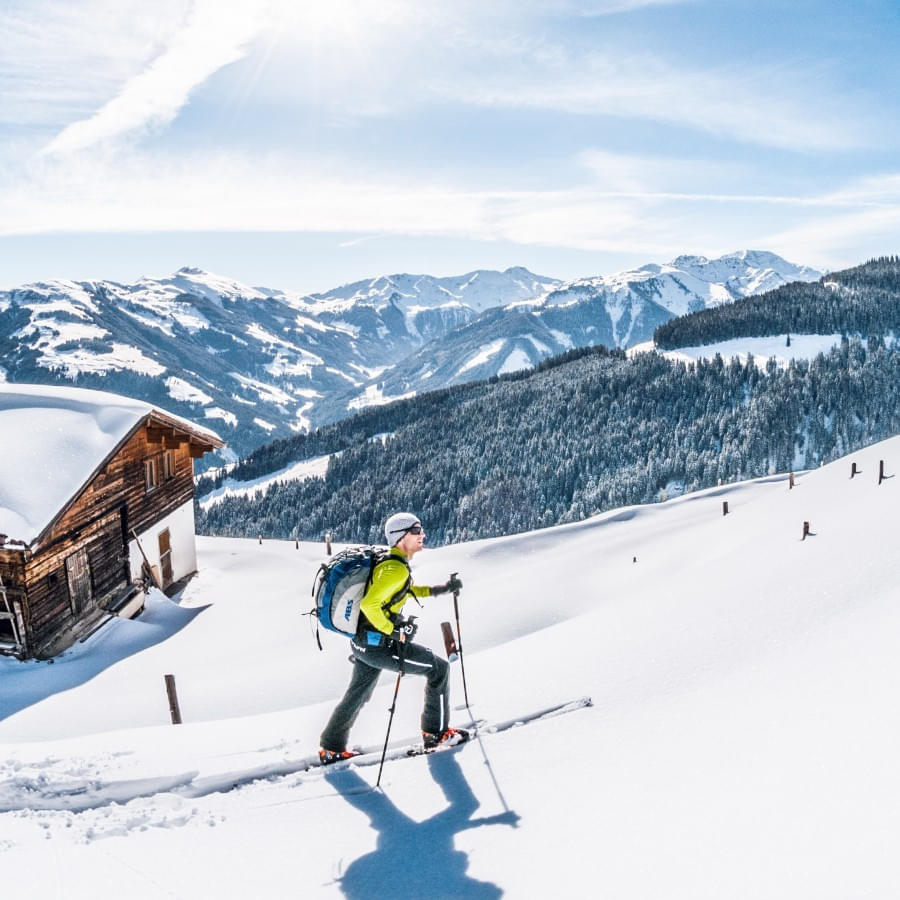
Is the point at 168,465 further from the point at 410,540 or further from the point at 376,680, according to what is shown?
the point at 410,540

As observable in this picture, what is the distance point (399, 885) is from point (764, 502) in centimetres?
1976

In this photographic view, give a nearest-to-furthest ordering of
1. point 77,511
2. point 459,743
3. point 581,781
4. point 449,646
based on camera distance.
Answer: point 581,781, point 459,743, point 449,646, point 77,511

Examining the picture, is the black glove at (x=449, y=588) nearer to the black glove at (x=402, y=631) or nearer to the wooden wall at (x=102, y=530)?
the black glove at (x=402, y=631)

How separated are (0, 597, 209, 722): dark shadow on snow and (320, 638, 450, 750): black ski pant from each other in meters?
11.2

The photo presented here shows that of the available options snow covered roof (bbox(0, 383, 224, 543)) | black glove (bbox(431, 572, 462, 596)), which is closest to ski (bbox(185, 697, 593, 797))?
black glove (bbox(431, 572, 462, 596))

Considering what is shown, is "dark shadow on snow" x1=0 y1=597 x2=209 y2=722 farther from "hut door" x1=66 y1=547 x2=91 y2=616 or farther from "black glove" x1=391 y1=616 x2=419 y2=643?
"black glove" x1=391 y1=616 x2=419 y2=643

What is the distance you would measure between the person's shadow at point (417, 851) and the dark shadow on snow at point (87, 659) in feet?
39.9

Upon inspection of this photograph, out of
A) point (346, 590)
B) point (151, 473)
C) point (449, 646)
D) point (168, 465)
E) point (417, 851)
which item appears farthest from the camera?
point (168, 465)

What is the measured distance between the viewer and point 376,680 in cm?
581

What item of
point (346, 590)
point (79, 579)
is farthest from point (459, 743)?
point (79, 579)

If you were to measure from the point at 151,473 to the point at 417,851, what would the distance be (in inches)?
873

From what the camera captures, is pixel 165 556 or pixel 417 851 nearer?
pixel 417 851

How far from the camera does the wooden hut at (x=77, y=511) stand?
1605 centimetres

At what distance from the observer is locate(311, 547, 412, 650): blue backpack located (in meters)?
5.63
